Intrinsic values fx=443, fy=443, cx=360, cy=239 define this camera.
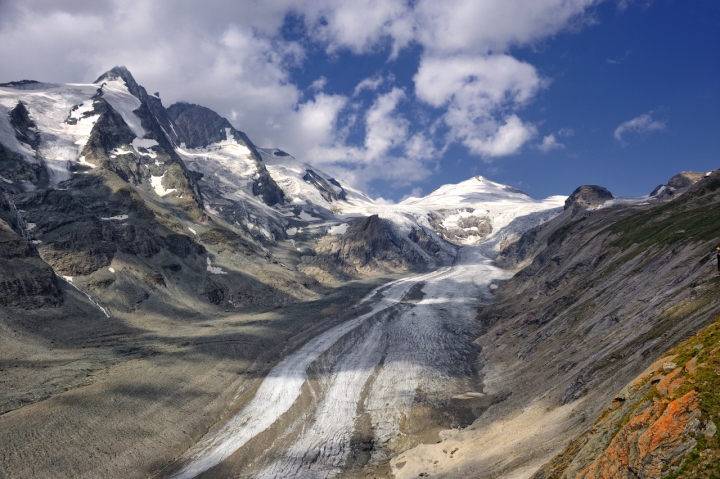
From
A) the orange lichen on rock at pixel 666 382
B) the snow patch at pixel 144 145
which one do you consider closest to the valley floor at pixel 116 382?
the orange lichen on rock at pixel 666 382

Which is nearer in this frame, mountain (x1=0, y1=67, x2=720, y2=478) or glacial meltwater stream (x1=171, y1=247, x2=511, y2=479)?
mountain (x1=0, y1=67, x2=720, y2=478)

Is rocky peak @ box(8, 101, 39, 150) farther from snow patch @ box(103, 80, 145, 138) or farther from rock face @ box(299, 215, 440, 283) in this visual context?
rock face @ box(299, 215, 440, 283)

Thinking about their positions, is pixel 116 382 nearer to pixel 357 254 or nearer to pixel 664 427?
pixel 664 427

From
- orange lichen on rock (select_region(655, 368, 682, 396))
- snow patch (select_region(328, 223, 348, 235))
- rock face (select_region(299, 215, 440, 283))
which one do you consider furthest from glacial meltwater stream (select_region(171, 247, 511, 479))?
snow patch (select_region(328, 223, 348, 235))

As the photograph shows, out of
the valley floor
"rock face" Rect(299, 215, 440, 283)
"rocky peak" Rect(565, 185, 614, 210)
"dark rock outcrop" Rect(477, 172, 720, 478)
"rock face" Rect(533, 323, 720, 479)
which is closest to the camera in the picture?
"rock face" Rect(533, 323, 720, 479)

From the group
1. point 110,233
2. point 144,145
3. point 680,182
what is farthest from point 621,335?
point 144,145

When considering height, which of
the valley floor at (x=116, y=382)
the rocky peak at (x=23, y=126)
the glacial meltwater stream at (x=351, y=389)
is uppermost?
Result: the rocky peak at (x=23, y=126)

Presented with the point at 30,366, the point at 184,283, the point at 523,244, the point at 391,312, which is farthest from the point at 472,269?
the point at 30,366

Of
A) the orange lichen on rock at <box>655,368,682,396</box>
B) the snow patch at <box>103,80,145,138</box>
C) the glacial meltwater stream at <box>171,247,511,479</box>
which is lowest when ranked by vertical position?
the glacial meltwater stream at <box>171,247,511,479</box>

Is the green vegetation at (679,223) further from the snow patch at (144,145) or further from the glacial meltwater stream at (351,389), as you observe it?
the snow patch at (144,145)
